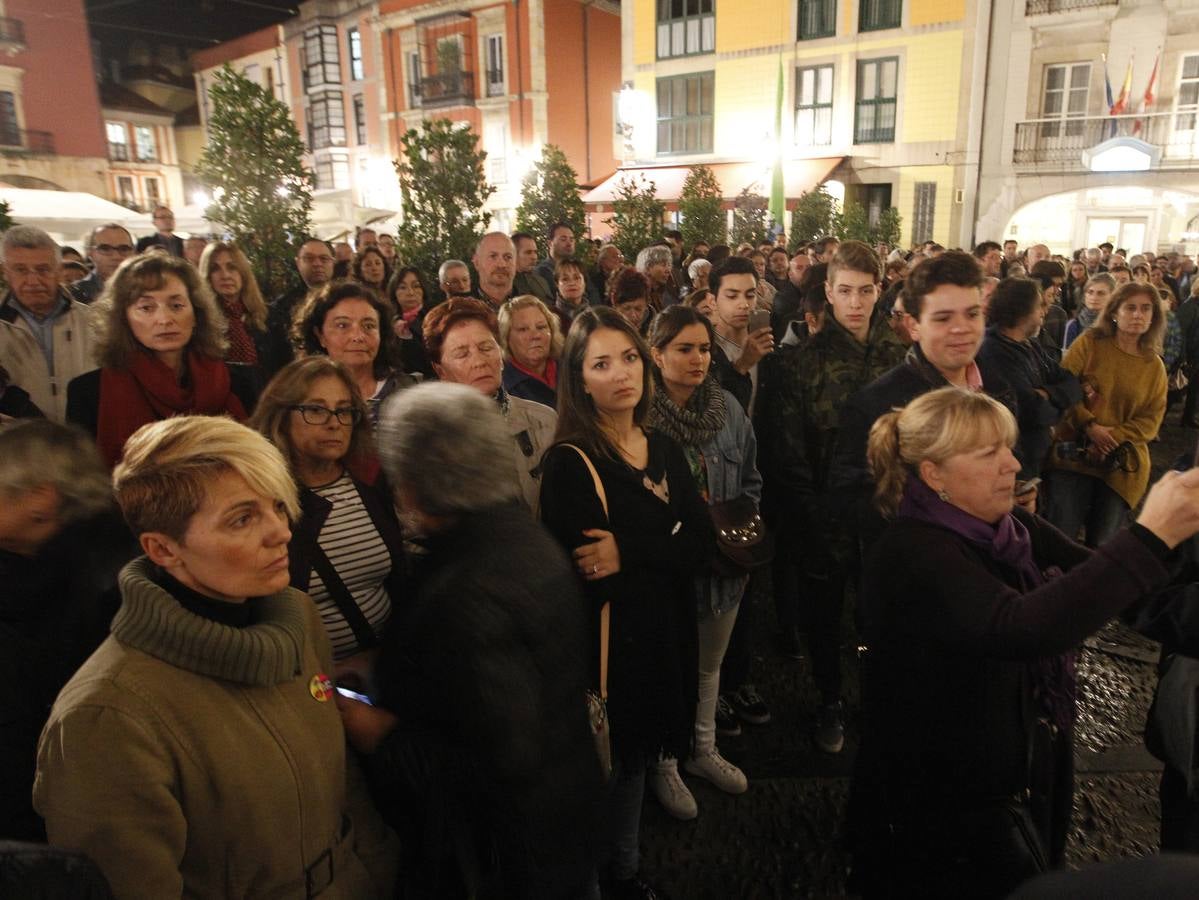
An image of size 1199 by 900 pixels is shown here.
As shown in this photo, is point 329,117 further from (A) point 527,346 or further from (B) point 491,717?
(B) point 491,717

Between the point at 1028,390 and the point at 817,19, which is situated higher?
the point at 817,19

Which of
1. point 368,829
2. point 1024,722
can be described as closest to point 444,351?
point 368,829

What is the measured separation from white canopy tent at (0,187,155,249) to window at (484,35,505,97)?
1670 cm

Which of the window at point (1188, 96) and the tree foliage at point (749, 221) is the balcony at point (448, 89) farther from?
the window at point (1188, 96)

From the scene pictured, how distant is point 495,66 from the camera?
26516mm

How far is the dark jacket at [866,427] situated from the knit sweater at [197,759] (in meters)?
1.91

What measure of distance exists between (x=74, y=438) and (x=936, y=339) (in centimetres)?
267

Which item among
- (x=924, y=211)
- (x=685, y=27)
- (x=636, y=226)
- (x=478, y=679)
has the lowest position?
(x=478, y=679)

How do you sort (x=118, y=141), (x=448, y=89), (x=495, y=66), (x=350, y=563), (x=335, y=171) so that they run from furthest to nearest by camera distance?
(x=118, y=141), (x=335, y=171), (x=448, y=89), (x=495, y=66), (x=350, y=563)

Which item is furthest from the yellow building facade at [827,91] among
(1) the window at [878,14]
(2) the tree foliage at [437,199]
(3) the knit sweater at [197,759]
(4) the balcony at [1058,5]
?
(3) the knit sweater at [197,759]

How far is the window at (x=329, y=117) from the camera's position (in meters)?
31.6

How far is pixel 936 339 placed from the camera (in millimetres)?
2754

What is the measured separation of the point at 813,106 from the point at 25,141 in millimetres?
25310

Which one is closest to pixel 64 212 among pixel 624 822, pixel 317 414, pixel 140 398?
pixel 140 398
